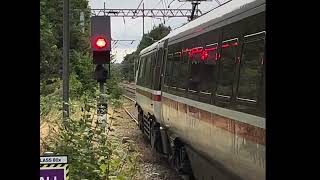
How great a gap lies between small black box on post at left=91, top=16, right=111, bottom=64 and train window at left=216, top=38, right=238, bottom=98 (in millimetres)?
6076

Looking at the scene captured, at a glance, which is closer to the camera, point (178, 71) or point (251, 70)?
point (251, 70)

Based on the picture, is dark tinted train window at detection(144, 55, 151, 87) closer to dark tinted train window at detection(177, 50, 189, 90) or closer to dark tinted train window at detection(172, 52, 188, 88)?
dark tinted train window at detection(172, 52, 188, 88)

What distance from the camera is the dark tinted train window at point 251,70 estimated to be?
5102mm

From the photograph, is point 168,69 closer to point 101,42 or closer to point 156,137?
point 101,42

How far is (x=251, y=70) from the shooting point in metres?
5.39

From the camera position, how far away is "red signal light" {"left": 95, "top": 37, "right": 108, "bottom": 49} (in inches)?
495

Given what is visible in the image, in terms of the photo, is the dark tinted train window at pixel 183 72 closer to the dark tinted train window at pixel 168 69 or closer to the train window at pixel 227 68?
the dark tinted train window at pixel 168 69

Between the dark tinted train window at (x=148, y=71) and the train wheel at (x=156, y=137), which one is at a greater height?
the dark tinted train window at (x=148, y=71)

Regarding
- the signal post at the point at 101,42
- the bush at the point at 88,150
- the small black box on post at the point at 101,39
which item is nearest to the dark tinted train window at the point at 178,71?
the bush at the point at 88,150

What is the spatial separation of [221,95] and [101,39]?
6.53 m

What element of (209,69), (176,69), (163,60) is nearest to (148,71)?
(163,60)
